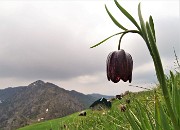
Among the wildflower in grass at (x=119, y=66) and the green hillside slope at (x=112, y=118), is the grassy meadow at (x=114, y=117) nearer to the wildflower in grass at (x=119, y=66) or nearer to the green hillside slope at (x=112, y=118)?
the green hillside slope at (x=112, y=118)

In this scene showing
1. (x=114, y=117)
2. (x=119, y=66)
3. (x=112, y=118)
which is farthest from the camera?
(x=114, y=117)

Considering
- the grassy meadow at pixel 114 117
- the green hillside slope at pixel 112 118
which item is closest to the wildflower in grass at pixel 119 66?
the grassy meadow at pixel 114 117

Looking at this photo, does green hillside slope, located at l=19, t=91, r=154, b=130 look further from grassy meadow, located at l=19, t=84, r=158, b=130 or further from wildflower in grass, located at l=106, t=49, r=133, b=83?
wildflower in grass, located at l=106, t=49, r=133, b=83

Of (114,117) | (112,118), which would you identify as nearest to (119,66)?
(112,118)

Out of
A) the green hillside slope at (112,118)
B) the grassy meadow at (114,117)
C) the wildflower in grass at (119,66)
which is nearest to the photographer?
the wildflower in grass at (119,66)

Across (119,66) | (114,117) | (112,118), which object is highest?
(114,117)

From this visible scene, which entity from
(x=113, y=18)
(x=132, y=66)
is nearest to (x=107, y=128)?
(x=132, y=66)

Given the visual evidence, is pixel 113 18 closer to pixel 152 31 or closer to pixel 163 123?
pixel 152 31

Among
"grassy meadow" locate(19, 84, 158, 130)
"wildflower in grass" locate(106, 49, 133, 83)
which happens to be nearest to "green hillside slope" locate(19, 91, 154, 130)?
"grassy meadow" locate(19, 84, 158, 130)

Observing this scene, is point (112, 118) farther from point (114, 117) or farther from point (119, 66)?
point (119, 66)
